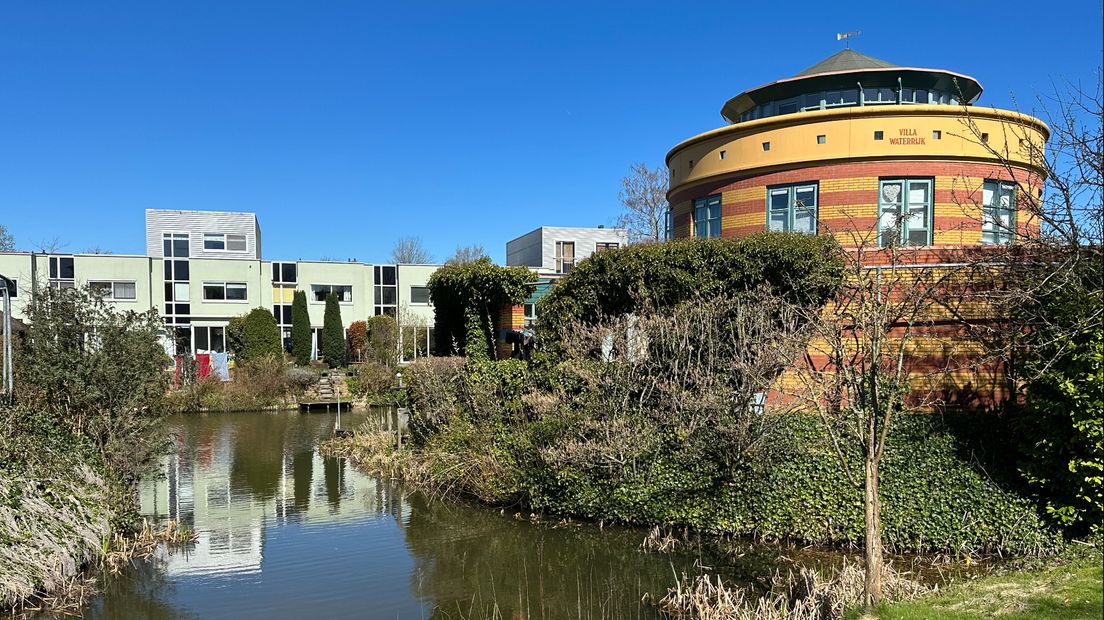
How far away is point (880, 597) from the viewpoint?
7434 millimetres

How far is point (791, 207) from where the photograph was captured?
18.7 m

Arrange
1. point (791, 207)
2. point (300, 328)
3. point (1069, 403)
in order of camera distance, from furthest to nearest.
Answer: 1. point (300, 328)
2. point (791, 207)
3. point (1069, 403)

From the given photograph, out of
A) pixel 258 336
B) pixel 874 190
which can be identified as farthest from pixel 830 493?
pixel 258 336

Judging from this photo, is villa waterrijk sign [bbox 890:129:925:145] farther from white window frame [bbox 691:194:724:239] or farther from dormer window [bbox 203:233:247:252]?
dormer window [bbox 203:233:247:252]

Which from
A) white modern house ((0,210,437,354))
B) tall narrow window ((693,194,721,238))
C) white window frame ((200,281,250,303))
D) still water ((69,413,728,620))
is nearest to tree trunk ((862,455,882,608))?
still water ((69,413,728,620))

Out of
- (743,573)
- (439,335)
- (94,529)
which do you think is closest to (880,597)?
(743,573)

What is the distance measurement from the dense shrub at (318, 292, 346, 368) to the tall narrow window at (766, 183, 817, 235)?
2394 cm

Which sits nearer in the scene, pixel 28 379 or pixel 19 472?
pixel 19 472

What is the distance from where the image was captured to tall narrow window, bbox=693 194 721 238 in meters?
20.2

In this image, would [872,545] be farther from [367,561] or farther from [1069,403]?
[367,561]

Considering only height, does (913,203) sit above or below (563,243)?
below

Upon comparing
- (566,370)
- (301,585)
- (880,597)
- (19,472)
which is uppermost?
(566,370)

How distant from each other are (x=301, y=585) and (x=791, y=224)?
1472 centimetres

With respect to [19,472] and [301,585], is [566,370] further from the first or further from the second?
[19,472]
